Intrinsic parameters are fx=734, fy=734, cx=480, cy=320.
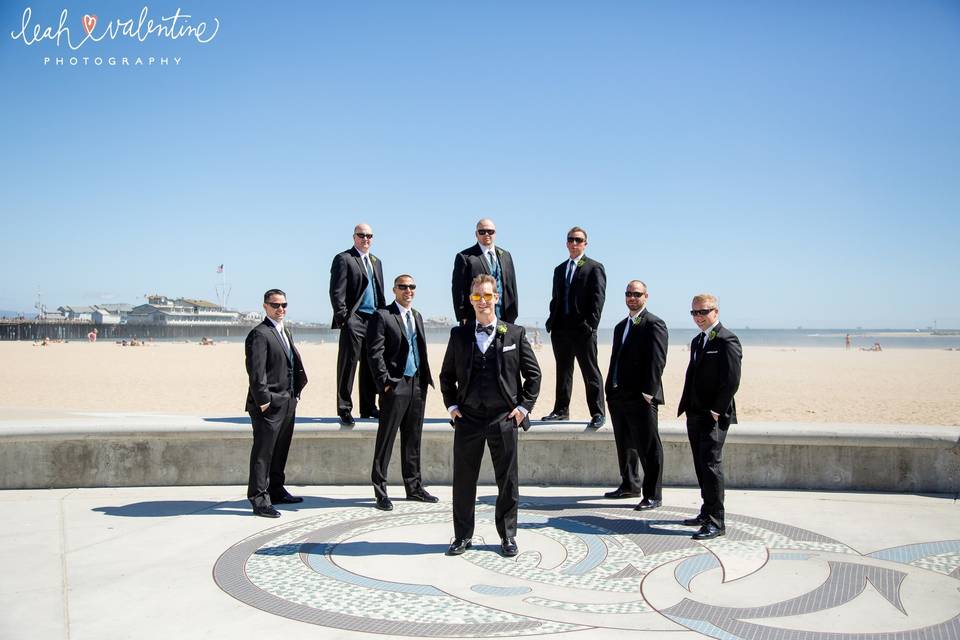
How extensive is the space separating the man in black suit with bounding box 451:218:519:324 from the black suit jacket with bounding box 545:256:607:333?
49cm

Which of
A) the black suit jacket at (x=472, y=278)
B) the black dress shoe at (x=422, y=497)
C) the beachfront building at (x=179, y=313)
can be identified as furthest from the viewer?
the beachfront building at (x=179, y=313)

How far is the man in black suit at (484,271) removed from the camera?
768cm

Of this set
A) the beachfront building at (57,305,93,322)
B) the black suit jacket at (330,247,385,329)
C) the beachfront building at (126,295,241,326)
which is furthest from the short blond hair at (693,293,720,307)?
the beachfront building at (57,305,93,322)

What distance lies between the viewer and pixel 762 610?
433 cm

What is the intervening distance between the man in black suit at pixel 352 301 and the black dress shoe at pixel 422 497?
3.43 ft

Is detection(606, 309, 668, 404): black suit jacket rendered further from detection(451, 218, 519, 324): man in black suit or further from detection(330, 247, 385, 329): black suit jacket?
detection(330, 247, 385, 329): black suit jacket

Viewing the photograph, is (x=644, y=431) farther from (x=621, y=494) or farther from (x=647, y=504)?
(x=621, y=494)

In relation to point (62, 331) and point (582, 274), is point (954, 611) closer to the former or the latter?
point (582, 274)

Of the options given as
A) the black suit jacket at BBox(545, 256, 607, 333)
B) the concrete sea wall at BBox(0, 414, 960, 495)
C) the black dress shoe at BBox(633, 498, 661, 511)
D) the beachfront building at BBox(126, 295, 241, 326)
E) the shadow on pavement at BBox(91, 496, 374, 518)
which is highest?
the beachfront building at BBox(126, 295, 241, 326)

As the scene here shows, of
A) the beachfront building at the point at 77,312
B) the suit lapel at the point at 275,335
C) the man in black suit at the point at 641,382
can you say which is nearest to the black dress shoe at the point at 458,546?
the man in black suit at the point at 641,382

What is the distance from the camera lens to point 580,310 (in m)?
7.89

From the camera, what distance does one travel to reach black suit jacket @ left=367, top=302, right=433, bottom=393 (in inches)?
264

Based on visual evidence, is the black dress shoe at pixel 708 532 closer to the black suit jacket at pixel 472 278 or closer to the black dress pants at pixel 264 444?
the black suit jacket at pixel 472 278

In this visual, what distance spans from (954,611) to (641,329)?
3265 mm
